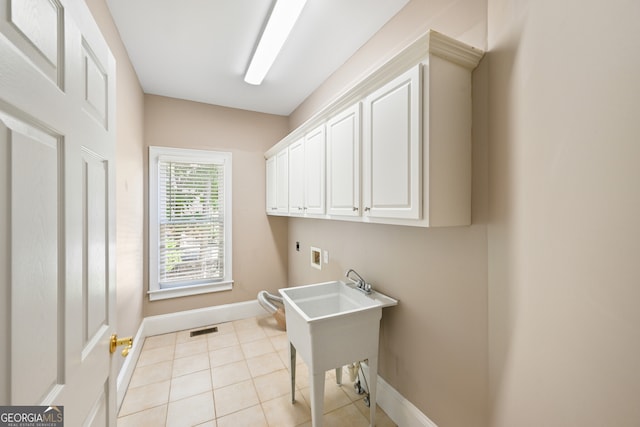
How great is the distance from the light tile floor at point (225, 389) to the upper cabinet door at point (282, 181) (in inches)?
58.6

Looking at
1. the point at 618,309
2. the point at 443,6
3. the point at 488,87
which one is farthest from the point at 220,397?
the point at 443,6

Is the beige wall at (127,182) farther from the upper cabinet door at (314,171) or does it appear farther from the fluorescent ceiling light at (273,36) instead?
the upper cabinet door at (314,171)

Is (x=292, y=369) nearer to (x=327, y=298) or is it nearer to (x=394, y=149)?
(x=327, y=298)

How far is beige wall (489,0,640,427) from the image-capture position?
2.71 ft

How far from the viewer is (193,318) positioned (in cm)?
316

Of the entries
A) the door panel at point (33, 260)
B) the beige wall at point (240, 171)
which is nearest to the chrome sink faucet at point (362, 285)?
the door panel at point (33, 260)

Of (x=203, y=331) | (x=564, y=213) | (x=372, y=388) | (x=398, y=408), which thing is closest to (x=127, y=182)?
(x=203, y=331)

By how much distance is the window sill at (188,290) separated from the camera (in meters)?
3.01

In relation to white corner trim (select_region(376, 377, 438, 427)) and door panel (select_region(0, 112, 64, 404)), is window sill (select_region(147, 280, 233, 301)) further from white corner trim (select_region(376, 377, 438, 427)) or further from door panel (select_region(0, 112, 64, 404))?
door panel (select_region(0, 112, 64, 404))

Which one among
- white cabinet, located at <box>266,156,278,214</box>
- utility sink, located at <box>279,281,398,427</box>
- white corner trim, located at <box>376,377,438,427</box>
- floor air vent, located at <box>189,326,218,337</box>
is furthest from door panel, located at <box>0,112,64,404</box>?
floor air vent, located at <box>189,326,218,337</box>

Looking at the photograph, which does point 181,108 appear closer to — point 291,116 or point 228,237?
point 291,116

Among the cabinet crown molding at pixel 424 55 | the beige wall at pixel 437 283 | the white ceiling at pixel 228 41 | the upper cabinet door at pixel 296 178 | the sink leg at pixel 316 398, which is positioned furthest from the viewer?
the upper cabinet door at pixel 296 178

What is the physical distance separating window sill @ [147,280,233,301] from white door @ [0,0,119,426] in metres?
2.28

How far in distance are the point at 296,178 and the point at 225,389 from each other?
1919 millimetres
